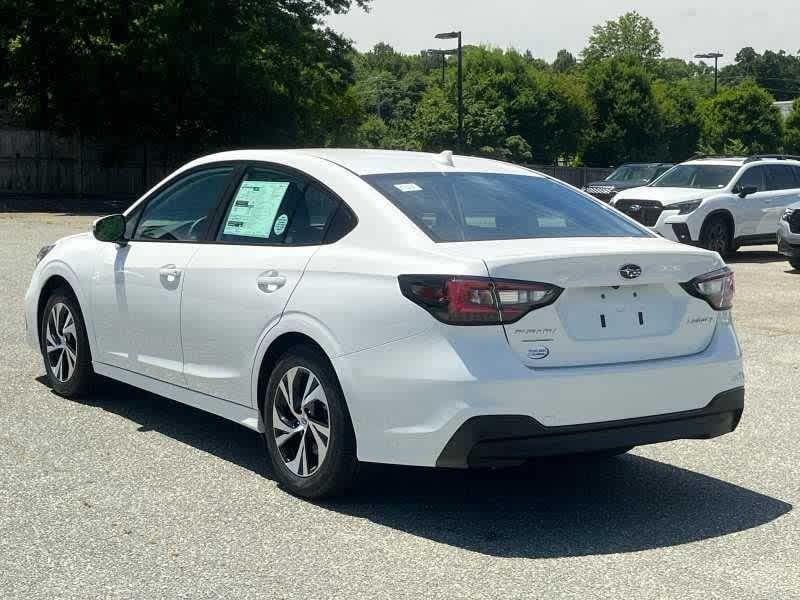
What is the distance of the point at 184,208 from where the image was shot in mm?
6898

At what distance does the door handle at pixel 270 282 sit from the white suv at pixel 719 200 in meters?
15.3

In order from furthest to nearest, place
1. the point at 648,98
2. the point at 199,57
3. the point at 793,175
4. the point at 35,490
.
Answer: the point at 648,98
the point at 199,57
the point at 793,175
the point at 35,490

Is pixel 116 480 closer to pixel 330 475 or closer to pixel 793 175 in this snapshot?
pixel 330 475

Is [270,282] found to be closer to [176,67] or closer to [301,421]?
[301,421]

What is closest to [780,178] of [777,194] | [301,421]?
[777,194]

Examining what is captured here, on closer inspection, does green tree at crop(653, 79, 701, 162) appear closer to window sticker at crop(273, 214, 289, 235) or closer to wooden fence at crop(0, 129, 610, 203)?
wooden fence at crop(0, 129, 610, 203)

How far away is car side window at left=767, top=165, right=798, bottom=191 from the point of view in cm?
2222

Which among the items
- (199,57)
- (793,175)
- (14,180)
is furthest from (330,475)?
(14,180)

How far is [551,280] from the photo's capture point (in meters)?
5.08

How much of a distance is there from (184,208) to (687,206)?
49.6ft

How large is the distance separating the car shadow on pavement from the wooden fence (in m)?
35.2

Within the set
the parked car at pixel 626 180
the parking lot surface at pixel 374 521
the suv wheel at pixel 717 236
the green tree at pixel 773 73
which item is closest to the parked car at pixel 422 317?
the parking lot surface at pixel 374 521

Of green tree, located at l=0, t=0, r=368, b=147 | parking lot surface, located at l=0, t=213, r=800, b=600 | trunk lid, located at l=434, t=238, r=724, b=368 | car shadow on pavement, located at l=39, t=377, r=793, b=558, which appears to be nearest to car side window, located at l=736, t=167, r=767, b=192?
parking lot surface, located at l=0, t=213, r=800, b=600

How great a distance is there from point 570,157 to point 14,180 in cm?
6704
